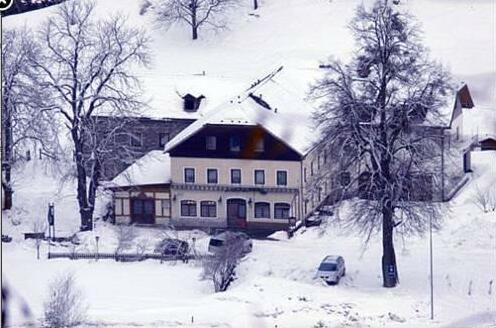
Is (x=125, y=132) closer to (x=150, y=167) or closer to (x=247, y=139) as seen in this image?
(x=150, y=167)

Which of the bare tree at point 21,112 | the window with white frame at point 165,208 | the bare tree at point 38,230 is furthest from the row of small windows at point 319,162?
the bare tree at point 21,112

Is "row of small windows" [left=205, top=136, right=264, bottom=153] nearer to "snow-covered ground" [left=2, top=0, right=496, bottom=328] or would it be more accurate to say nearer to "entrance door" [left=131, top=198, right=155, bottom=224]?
"entrance door" [left=131, top=198, right=155, bottom=224]

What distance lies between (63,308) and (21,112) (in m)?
3.19

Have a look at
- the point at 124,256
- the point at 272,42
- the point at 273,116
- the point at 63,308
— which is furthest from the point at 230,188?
the point at 272,42

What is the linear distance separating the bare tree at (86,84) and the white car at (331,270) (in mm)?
1652

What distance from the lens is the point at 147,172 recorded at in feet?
21.1

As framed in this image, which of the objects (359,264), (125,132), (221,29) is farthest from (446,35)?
(359,264)

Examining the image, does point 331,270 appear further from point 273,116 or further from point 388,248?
point 273,116

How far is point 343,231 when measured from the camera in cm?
556

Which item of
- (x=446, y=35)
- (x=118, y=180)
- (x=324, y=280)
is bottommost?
(x=324, y=280)

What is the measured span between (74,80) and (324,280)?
251cm

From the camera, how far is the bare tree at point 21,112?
625cm

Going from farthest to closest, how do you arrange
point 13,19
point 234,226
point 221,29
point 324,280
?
point 221,29
point 13,19
point 234,226
point 324,280

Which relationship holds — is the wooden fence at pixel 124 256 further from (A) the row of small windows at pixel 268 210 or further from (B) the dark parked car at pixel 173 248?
(A) the row of small windows at pixel 268 210
